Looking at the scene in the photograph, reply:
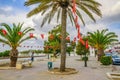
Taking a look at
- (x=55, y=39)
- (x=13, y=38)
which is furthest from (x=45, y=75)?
(x=55, y=39)

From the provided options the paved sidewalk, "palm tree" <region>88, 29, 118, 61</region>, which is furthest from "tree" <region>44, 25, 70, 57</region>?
the paved sidewalk

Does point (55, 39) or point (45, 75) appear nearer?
point (45, 75)

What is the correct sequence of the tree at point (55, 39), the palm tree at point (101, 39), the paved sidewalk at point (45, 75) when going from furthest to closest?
the tree at point (55, 39) < the palm tree at point (101, 39) < the paved sidewalk at point (45, 75)

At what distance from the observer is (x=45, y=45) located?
233ft

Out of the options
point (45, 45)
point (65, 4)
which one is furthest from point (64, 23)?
point (45, 45)

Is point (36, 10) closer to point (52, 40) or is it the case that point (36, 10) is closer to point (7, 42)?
point (7, 42)

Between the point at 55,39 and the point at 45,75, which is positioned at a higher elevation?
the point at 55,39

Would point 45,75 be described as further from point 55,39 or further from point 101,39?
point 55,39

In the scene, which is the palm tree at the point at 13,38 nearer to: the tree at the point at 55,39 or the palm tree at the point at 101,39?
the palm tree at the point at 101,39

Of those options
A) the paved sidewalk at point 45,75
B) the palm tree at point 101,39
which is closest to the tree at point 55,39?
the palm tree at point 101,39

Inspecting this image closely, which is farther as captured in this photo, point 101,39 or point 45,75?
point 101,39

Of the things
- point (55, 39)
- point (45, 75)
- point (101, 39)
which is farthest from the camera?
point (55, 39)

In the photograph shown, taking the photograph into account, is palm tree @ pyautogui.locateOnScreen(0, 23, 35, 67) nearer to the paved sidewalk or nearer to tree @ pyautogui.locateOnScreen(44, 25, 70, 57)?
the paved sidewalk

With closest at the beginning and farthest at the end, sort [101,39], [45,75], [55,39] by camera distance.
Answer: [45,75] < [101,39] < [55,39]
